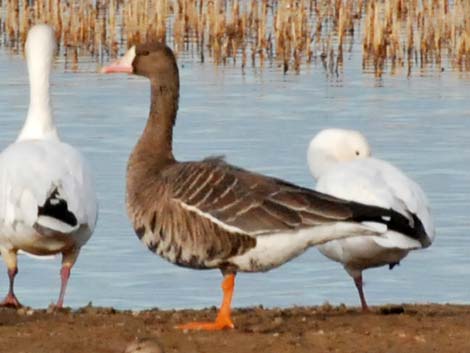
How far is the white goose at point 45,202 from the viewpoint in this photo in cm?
905

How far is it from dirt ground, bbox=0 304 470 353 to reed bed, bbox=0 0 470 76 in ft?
53.4

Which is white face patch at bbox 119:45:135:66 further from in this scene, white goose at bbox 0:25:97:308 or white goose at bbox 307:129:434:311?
white goose at bbox 307:129:434:311

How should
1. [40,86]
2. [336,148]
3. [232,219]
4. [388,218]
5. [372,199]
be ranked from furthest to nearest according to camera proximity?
1. [40,86]
2. [336,148]
3. [372,199]
4. [232,219]
5. [388,218]

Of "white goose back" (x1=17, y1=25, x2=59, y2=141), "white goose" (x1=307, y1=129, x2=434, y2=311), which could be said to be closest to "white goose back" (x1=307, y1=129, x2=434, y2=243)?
"white goose" (x1=307, y1=129, x2=434, y2=311)

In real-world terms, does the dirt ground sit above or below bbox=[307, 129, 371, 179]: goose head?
below

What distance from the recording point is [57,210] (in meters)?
9.03

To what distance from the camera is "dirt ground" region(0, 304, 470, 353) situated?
24.1ft

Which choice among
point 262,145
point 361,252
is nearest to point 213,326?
point 361,252

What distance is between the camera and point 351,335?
7.58 meters

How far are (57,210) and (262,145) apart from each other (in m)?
8.90

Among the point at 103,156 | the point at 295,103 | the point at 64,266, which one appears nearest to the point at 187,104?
the point at 295,103

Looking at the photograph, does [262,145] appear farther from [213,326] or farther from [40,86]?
[213,326]

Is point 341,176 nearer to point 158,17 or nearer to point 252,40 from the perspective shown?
point 158,17

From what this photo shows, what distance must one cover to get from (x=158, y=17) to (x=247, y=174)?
18.0 metres
